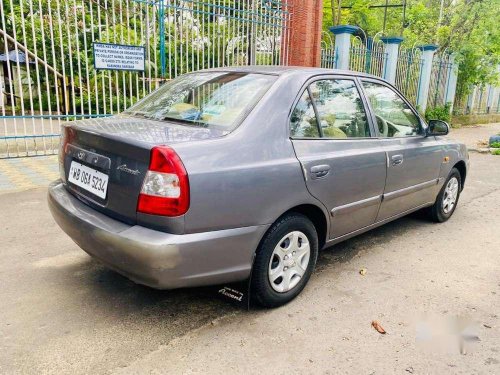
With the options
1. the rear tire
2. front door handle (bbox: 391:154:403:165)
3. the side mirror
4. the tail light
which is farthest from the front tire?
the rear tire

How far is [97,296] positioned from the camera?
3.10 metres

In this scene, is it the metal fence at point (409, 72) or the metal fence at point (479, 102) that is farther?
the metal fence at point (479, 102)

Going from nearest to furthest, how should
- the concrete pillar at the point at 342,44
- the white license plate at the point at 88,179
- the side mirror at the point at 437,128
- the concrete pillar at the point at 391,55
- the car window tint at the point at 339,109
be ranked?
1. the white license plate at the point at 88,179
2. the car window tint at the point at 339,109
3. the side mirror at the point at 437,128
4. the concrete pillar at the point at 342,44
5. the concrete pillar at the point at 391,55

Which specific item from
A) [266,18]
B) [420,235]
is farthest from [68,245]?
[266,18]

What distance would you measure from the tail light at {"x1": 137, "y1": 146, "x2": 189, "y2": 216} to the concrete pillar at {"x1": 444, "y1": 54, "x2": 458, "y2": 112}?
1544 cm

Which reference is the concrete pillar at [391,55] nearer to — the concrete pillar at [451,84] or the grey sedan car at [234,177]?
the concrete pillar at [451,84]

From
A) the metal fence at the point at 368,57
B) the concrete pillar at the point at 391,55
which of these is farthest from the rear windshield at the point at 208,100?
the concrete pillar at the point at 391,55

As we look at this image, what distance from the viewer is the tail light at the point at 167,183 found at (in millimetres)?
2361

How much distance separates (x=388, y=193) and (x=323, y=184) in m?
1.01

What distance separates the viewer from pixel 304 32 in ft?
34.4

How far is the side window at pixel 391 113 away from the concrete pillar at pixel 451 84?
1273 centimetres

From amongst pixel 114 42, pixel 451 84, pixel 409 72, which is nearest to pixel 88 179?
pixel 114 42

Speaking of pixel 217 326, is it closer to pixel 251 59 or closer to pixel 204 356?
pixel 204 356

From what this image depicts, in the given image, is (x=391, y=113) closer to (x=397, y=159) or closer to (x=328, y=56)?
(x=397, y=159)
